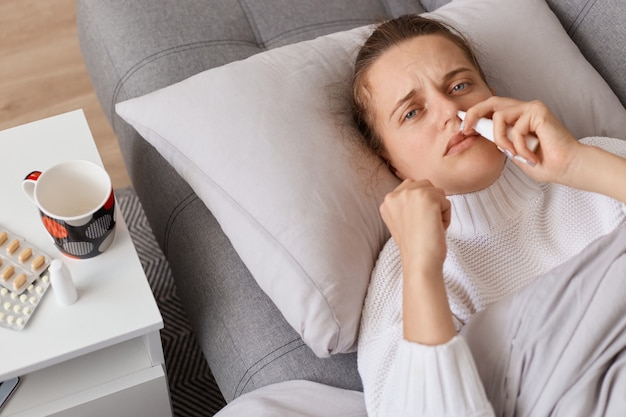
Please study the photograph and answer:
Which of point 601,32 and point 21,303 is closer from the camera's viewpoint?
point 21,303

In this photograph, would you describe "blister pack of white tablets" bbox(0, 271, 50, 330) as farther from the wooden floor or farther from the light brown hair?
the wooden floor

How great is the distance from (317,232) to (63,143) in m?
0.52

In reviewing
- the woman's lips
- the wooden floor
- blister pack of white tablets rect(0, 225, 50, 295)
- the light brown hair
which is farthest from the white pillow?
the wooden floor

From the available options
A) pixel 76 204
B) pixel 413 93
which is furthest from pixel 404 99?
pixel 76 204

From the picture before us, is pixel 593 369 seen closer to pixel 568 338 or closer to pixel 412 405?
pixel 568 338

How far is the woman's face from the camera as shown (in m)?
1.17

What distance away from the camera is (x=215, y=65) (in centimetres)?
152

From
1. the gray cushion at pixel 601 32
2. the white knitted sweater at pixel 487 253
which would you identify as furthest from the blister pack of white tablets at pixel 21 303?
the gray cushion at pixel 601 32

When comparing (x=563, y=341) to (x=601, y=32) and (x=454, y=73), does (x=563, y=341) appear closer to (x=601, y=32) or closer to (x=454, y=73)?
(x=454, y=73)

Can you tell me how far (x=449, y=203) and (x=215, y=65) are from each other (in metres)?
0.64

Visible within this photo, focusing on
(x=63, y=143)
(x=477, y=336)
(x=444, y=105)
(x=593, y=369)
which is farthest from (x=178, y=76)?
(x=593, y=369)

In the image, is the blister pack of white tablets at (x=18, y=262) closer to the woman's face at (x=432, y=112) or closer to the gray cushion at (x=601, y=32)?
the woman's face at (x=432, y=112)

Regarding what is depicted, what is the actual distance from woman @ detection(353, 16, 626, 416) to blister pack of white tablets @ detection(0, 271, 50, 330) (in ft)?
1.66

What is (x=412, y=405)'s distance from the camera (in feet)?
3.32
